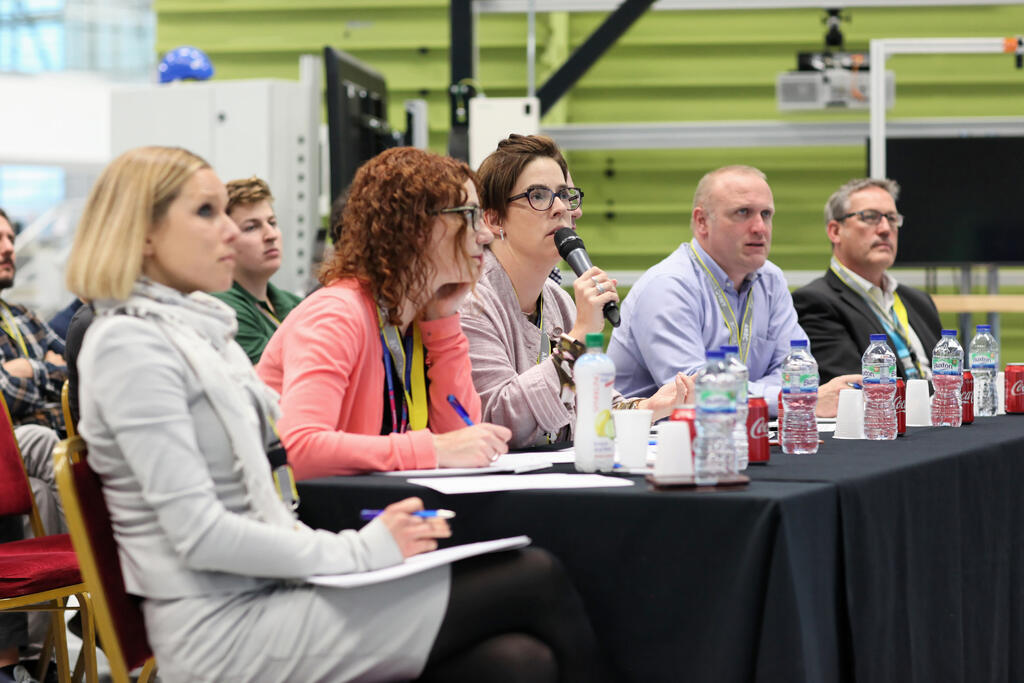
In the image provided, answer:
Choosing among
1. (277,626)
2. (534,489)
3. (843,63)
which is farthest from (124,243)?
(843,63)

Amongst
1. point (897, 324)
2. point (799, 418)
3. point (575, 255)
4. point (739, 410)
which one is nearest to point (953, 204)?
point (897, 324)

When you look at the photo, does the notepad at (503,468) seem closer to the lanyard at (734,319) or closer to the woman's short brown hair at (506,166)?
the woman's short brown hair at (506,166)

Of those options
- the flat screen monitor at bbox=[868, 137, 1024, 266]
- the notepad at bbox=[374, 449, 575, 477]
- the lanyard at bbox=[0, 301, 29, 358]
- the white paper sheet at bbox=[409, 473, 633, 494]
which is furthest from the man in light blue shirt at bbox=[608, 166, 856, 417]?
the flat screen monitor at bbox=[868, 137, 1024, 266]

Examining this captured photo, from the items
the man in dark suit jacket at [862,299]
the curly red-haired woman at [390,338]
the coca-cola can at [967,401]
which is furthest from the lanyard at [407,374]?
the man in dark suit jacket at [862,299]

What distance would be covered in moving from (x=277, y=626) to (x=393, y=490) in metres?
0.33

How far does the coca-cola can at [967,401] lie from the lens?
9.02ft

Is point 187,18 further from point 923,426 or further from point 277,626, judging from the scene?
point 277,626

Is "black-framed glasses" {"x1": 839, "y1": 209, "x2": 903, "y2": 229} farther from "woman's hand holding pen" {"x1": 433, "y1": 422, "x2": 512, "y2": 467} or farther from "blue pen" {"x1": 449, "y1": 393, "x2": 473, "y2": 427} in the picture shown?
"woman's hand holding pen" {"x1": 433, "y1": 422, "x2": 512, "y2": 467}

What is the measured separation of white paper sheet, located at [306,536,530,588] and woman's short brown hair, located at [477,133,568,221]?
1.21 m

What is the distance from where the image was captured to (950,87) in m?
6.32

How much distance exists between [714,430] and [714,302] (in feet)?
5.05

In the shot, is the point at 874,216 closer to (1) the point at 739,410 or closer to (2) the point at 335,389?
(1) the point at 739,410

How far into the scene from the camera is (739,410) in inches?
75.0

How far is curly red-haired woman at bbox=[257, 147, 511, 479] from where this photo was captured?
1.97 metres
